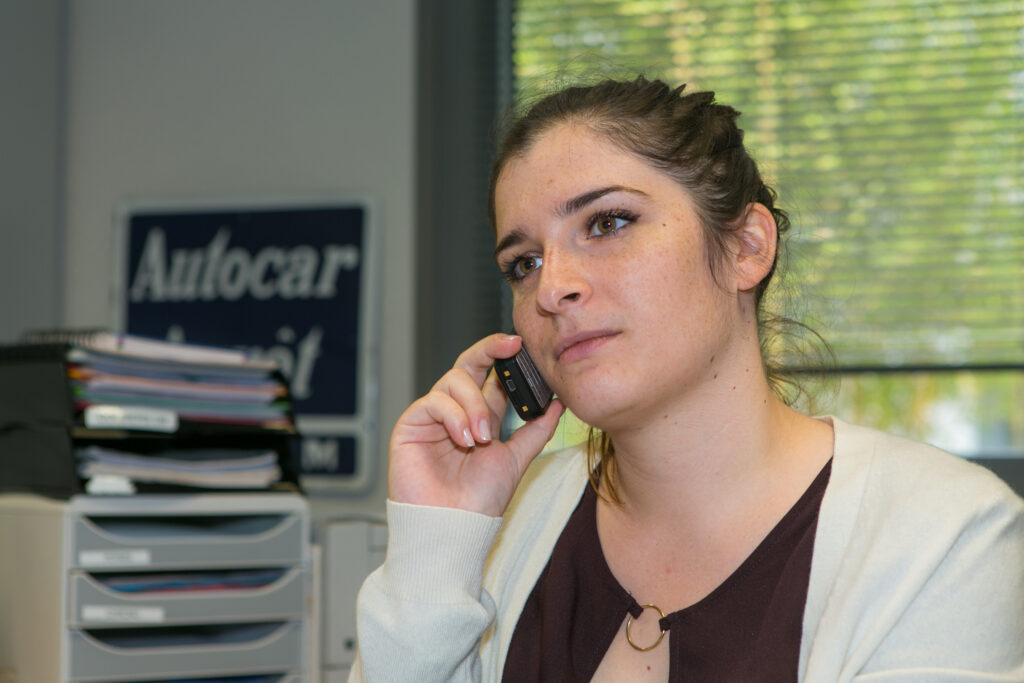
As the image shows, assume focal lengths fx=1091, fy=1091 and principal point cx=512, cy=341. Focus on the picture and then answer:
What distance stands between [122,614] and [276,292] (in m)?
0.90

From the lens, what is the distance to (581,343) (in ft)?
3.51

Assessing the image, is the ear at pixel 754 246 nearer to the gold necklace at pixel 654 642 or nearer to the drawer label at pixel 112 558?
the gold necklace at pixel 654 642

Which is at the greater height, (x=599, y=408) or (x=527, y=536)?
(x=599, y=408)

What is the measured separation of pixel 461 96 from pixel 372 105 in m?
0.18

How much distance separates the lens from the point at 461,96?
216cm

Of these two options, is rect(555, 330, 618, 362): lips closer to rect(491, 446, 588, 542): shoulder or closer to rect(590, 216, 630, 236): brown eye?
rect(590, 216, 630, 236): brown eye

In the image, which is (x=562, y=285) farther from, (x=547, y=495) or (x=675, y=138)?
(x=547, y=495)

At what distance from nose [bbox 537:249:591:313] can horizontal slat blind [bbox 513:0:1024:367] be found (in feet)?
3.01

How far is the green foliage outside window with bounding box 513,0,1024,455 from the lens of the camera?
1.94 metres

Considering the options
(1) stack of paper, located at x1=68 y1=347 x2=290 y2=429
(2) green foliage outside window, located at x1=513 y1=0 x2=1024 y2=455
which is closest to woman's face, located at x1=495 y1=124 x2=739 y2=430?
(1) stack of paper, located at x1=68 y1=347 x2=290 y2=429

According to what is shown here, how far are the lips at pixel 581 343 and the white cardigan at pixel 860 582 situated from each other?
214mm

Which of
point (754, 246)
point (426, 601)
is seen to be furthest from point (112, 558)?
point (754, 246)

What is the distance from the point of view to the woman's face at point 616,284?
105cm

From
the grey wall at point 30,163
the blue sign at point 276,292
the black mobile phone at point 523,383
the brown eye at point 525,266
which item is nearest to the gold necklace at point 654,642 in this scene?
the black mobile phone at point 523,383
